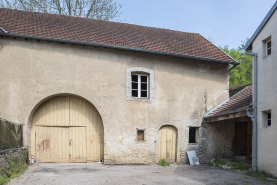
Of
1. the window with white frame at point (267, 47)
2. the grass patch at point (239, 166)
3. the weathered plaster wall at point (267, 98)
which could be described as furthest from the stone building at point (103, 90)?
the weathered plaster wall at point (267, 98)

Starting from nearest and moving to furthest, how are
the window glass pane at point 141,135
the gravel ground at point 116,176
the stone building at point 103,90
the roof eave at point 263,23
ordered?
1. the gravel ground at point 116,176
2. the roof eave at point 263,23
3. the stone building at point 103,90
4. the window glass pane at point 141,135

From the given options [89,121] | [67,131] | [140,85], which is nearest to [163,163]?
[140,85]

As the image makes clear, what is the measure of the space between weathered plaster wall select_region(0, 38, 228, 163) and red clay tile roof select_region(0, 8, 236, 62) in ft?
1.29

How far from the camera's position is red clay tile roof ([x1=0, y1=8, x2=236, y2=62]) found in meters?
9.75

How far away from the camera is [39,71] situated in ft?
30.9

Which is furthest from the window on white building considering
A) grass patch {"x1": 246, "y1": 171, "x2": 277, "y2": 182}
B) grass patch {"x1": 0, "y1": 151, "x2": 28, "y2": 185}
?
grass patch {"x1": 0, "y1": 151, "x2": 28, "y2": 185}

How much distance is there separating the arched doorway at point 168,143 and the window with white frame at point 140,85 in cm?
171

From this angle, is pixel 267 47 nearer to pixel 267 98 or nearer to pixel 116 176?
pixel 267 98

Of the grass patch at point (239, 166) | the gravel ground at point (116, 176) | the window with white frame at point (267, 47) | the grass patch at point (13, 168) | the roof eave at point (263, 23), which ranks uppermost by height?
the roof eave at point (263, 23)

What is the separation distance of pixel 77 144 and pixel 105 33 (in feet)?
16.0

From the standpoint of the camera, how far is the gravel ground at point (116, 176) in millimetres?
7113

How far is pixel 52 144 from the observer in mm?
9922

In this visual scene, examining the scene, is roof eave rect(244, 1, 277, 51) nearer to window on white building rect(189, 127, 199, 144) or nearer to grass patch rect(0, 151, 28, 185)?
window on white building rect(189, 127, 199, 144)

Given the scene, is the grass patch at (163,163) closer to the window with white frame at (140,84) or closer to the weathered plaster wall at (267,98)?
the window with white frame at (140,84)
